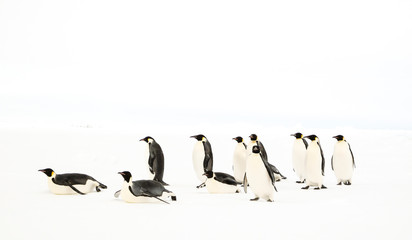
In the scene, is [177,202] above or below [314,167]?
below

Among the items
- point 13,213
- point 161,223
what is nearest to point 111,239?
point 161,223

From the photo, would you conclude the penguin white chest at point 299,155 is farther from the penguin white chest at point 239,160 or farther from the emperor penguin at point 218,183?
the emperor penguin at point 218,183

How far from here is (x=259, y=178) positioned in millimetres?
6793

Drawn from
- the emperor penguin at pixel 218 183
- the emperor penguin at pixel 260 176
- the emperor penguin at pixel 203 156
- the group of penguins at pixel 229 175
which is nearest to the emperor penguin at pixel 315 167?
the group of penguins at pixel 229 175

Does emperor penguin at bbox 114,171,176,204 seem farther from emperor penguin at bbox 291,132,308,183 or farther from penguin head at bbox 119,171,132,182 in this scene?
emperor penguin at bbox 291,132,308,183

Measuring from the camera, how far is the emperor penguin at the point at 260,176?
677cm

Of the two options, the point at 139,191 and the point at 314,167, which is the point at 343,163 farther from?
the point at 139,191

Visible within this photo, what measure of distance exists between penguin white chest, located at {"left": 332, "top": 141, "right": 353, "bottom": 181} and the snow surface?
30 cm

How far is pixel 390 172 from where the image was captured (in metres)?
12.6

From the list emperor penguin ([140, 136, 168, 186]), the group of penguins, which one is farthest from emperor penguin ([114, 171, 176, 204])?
emperor penguin ([140, 136, 168, 186])

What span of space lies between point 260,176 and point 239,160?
233 cm

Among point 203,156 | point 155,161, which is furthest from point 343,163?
point 155,161

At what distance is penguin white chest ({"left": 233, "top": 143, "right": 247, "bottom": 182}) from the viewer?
9.06m

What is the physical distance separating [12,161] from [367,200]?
8353 mm
